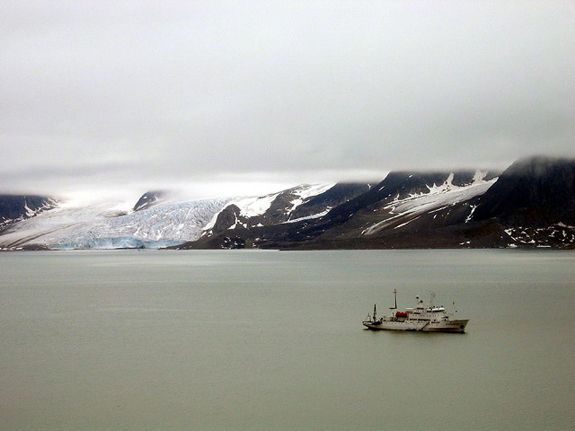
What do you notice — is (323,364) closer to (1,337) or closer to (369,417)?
(369,417)

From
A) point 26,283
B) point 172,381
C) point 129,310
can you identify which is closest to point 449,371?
point 172,381

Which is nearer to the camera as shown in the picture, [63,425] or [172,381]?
[63,425]

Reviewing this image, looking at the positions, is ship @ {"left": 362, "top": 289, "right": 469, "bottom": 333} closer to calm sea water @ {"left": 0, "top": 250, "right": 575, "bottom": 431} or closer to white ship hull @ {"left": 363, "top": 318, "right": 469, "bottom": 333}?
white ship hull @ {"left": 363, "top": 318, "right": 469, "bottom": 333}

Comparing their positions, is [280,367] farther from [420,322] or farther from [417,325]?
[420,322]

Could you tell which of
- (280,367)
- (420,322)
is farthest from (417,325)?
(280,367)

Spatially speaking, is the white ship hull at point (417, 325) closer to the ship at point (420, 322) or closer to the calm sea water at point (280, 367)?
the ship at point (420, 322)

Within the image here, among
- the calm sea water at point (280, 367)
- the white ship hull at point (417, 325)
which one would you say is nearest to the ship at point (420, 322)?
the white ship hull at point (417, 325)

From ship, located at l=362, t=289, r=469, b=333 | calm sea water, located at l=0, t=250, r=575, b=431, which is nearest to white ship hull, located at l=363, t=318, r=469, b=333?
ship, located at l=362, t=289, r=469, b=333
